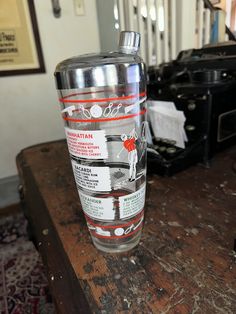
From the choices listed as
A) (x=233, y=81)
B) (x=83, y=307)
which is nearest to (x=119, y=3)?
(x=233, y=81)

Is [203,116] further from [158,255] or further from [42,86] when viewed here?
[42,86]

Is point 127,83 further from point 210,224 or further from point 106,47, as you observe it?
point 106,47

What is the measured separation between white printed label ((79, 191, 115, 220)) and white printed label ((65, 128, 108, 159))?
6 centimetres

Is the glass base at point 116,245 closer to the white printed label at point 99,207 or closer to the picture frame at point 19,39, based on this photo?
the white printed label at point 99,207

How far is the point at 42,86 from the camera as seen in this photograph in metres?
1.46

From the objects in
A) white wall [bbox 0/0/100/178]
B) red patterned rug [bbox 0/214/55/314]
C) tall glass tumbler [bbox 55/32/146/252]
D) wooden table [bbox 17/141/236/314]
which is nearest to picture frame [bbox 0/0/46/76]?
white wall [bbox 0/0/100/178]

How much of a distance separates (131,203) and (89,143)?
11 cm

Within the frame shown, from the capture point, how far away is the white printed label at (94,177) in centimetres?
30

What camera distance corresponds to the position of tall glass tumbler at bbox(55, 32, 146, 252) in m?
0.27

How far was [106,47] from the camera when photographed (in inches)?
56.6

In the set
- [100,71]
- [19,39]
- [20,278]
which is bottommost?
[20,278]

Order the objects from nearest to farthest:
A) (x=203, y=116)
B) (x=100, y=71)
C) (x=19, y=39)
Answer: (x=100, y=71)
(x=203, y=116)
(x=19, y=39)

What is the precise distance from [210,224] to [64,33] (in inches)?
56.0

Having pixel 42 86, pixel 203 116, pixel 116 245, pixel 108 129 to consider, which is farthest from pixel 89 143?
pixel 42 86
